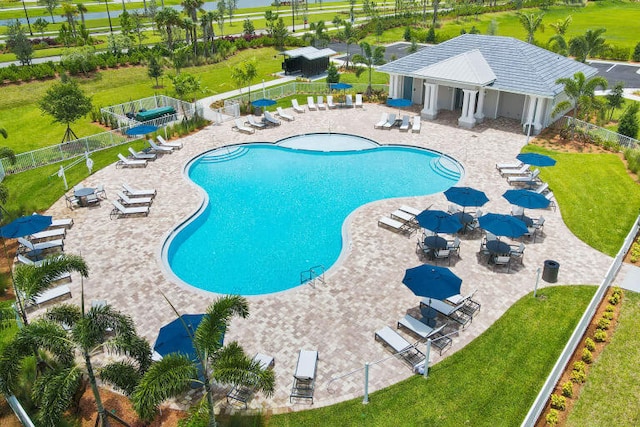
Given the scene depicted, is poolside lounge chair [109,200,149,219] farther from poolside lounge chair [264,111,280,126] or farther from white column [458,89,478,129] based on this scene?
white column [458,89,478,129]

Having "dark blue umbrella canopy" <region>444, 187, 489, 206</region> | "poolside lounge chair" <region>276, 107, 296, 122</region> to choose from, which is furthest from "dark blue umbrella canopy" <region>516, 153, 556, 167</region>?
"poolside lounge chair" <region>276, 107, 296, 122</region>

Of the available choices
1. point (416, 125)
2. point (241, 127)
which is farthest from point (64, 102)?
point (416, 125)

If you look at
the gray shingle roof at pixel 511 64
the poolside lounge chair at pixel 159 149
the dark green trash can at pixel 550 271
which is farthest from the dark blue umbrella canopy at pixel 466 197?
the poolside lounge chair at pixel 159 149

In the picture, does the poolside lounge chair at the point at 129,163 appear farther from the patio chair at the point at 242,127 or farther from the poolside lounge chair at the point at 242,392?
the poolside lounge chair at the point at 242,392

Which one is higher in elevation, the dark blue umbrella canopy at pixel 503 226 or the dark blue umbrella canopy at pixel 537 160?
the dark blue umbrella canopy at pixel 537 160

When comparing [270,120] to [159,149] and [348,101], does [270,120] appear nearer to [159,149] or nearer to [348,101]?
[348,101]
